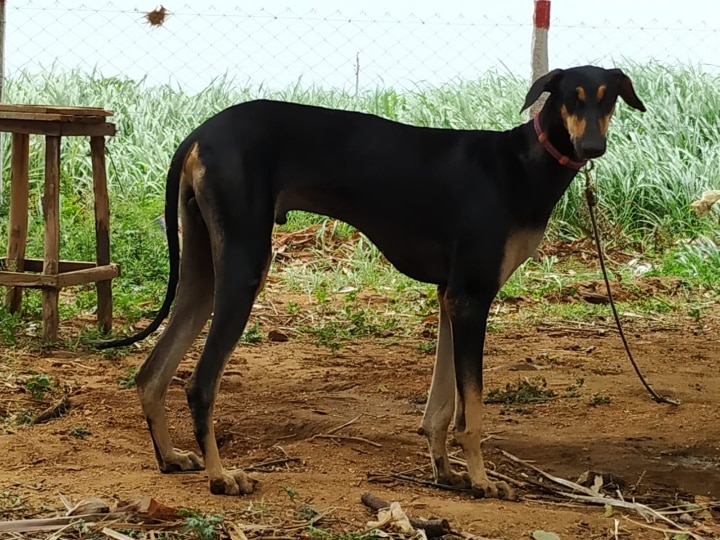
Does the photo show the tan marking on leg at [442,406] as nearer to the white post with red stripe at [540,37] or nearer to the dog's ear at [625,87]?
the dog's ear at [625,87]

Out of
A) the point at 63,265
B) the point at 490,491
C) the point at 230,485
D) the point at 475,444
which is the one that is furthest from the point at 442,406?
the point at 63,265

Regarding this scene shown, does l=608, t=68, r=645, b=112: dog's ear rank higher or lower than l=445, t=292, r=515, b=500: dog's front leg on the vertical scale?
higher

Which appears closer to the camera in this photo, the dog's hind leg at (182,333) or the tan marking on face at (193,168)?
the tan marking on face at (193,168)

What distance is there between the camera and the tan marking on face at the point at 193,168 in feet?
14.0

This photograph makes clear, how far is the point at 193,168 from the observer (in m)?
4.31

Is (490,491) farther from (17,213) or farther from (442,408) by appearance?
(17,213)

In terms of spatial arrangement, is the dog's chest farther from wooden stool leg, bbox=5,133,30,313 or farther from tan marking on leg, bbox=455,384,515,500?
wooden stool leg, bbox=5,133,30,313

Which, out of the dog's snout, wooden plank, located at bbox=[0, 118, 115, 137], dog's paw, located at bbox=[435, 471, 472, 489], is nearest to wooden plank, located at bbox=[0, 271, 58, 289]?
wooden plank, located at bbox=[0, 118, 115, 137]

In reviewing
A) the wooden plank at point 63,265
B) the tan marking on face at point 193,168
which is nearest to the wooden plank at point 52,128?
the wooden plank at point 63,265

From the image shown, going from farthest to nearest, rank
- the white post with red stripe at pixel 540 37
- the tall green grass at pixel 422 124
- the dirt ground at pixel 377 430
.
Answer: the tall green grass at pixel 422 124
the white post with red stripe at pixel 540 37
the dirt ground at pixel 377 430

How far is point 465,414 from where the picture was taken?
4.38 metres

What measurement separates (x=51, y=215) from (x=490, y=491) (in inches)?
140

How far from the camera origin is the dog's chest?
4418 millimetres

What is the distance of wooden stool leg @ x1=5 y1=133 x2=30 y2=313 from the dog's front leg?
12.6ft
